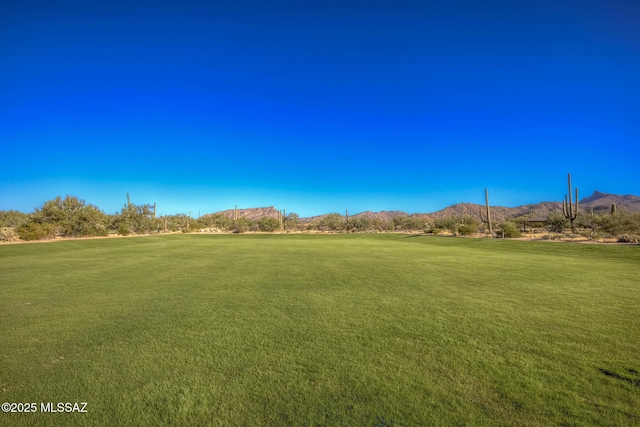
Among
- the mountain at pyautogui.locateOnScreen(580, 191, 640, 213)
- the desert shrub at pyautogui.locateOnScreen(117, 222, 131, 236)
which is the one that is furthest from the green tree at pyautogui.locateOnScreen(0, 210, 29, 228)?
the mountain at pyautogui.locateOnScreen(580, 191, 640, 213)

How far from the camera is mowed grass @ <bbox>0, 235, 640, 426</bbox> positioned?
10.3ft

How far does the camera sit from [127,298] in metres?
8.05

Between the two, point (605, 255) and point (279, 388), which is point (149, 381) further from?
point (605, 255)

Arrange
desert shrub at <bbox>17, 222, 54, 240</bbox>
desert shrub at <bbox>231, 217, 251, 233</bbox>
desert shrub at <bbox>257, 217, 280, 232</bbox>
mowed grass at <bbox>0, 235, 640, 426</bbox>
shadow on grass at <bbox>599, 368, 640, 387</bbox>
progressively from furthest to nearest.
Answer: desert shrub at <bbox>257, 217, 280, 232</bbox>, desert shrub at <bbox>231, 217, 251, 233</bbox>, desert shrub at <bbox>17, 222, 54, 240</bbox>, shadow on grass at <bbox>599, 368, 640, 387</bbox>, mowed grass at <bbox>0, 235, 640, 426</bbox>

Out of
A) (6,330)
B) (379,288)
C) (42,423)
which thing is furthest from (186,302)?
(379,288)

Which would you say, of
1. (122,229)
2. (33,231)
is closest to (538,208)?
(122,229)

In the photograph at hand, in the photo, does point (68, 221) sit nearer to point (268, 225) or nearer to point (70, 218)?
point (70, 218)

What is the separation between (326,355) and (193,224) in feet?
228

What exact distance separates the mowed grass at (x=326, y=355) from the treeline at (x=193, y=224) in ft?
82.8

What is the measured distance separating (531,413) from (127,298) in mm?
8558

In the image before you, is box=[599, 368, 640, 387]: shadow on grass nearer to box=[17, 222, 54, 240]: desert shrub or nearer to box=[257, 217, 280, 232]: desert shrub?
box=[17, 222, 54, 240]: desert shrub

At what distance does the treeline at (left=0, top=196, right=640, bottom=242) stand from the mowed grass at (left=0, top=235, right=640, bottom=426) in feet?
82.8

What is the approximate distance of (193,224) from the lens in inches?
2685

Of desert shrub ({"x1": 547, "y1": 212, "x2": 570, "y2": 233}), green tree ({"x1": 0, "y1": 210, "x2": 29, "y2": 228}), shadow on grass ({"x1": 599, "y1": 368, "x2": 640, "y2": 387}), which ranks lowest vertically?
shadow on grass ({"x1": 599, "y1": 368, "x2": 640, "y2": 387})
